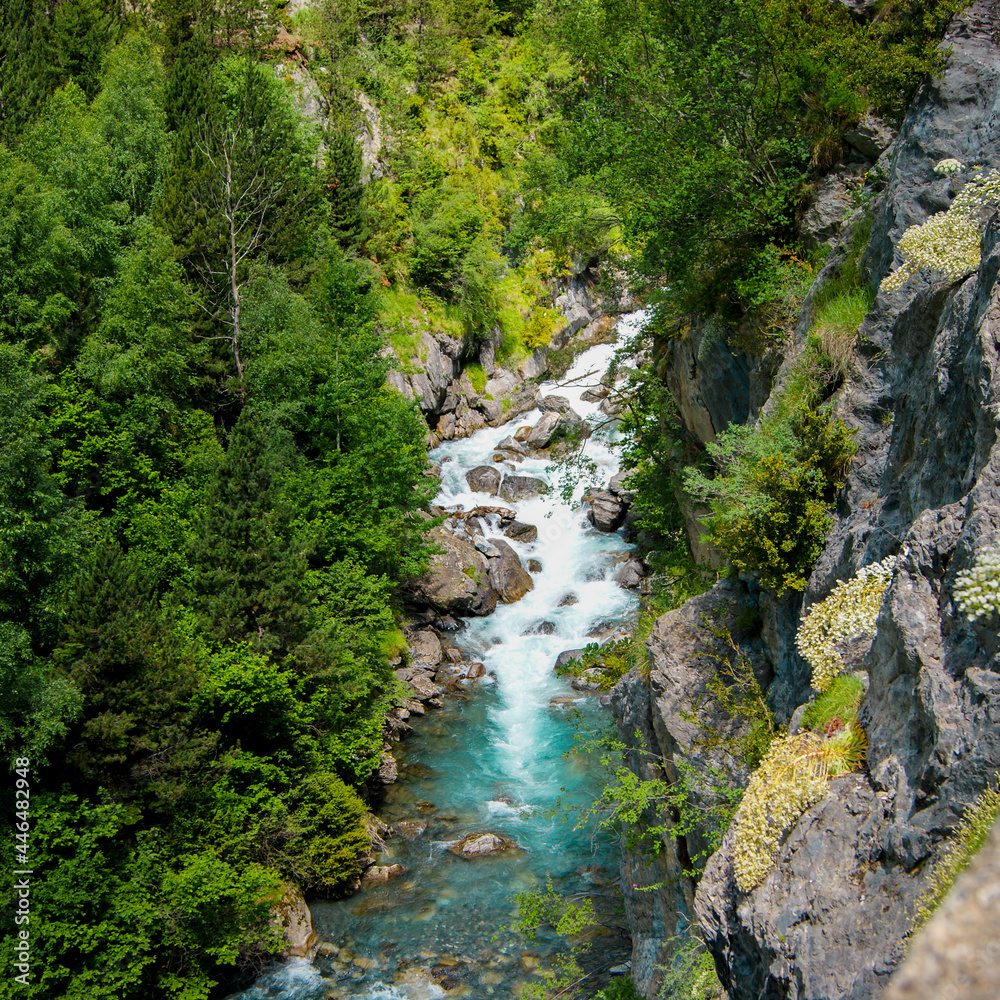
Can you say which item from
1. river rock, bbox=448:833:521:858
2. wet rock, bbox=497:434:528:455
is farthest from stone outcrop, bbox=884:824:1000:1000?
wet rock, bbox=497:434:528:455

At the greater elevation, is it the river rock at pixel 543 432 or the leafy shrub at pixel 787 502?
the river rock at pixel 543 432

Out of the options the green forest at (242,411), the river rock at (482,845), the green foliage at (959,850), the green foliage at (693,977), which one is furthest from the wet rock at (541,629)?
the green foliage at (959,850)

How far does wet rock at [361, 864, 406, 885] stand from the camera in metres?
17.0

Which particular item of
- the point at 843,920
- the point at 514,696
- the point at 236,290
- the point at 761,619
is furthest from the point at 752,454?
the point at 236,290

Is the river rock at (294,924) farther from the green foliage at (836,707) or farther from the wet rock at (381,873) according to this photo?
the green foliage at (836,707)

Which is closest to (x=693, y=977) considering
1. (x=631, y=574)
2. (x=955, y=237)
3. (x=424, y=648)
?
(x=955, y=237)

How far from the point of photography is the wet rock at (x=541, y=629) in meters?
26.6

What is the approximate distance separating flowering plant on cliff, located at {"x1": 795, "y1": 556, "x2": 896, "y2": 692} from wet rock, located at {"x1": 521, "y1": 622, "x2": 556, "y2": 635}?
1965cm

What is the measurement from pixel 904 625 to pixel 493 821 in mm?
15151

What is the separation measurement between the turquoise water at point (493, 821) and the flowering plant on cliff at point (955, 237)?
9.29 meters

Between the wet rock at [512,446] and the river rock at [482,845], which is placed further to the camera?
the wet rock at [512,446]

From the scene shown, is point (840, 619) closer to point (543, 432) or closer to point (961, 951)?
point (961, 951)

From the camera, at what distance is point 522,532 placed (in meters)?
31.1

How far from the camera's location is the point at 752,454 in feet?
30.7
